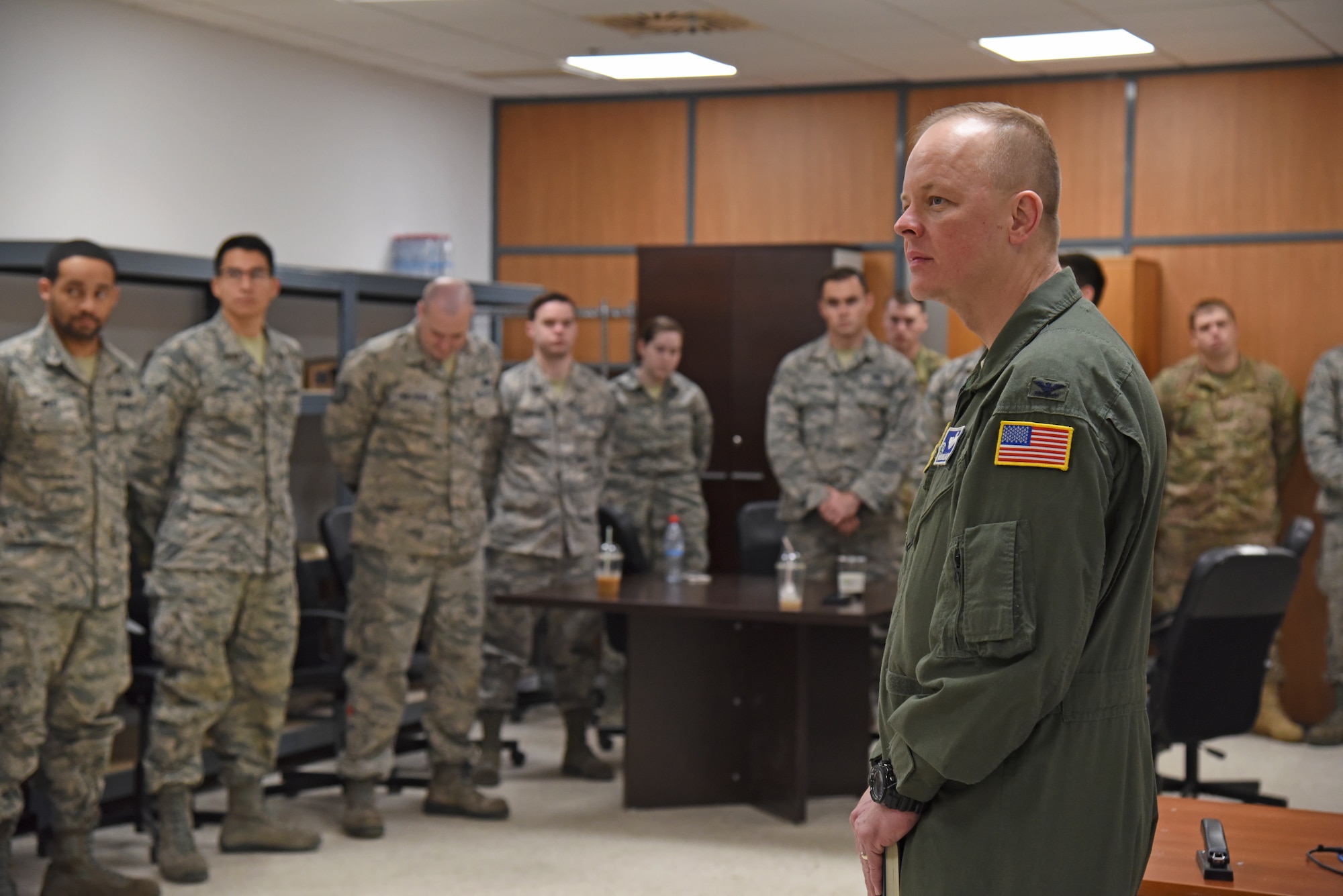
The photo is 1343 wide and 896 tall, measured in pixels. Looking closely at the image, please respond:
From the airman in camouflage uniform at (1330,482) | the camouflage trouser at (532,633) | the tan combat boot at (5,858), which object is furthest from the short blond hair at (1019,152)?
the airman in camouflage uniform at (1330,482)

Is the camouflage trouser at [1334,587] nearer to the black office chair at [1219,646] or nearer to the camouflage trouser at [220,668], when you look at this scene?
the black office chair at [1219,646]

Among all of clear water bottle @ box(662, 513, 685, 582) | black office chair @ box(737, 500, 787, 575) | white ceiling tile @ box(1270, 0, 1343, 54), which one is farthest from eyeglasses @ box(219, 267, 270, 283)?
white ceiling tile @ box(1270, 0, 1343, 54)

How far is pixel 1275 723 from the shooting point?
7.06 metres

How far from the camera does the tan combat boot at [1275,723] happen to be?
7.02 m

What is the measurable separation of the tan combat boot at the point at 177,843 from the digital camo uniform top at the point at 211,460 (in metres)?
0.74

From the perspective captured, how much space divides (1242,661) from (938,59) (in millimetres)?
3692

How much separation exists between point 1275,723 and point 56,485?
5462mm

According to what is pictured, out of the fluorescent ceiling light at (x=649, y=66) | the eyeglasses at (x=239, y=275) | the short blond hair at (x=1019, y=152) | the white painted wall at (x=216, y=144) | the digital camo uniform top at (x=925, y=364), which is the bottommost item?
the digital camo uniform top at (x=925, y=364)

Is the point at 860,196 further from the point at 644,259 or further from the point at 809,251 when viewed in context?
the point at 644,259

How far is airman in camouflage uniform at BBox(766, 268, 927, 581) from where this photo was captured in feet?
20.7

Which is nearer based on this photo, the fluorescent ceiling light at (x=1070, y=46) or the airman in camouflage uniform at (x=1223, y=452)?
the fluorescent ceiling light at (x=1070, y=46)

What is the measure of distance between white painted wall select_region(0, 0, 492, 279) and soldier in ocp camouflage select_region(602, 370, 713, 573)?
6.10 feet

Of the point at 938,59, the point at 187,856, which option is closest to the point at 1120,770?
the point at 187,856

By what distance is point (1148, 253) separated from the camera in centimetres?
774
